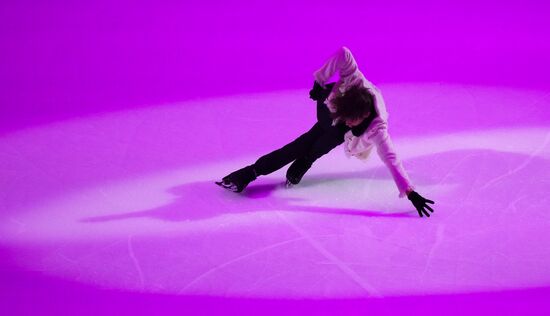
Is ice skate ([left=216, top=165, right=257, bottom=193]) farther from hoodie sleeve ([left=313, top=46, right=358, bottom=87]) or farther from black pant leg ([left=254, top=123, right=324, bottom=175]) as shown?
hoodie sleeve ([left=313, top=46, right=358, bottom=87])

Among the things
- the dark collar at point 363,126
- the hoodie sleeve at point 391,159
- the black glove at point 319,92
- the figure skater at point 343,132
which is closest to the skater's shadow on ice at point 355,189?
the figure skater at point 343,132

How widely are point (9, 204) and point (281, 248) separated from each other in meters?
1.59

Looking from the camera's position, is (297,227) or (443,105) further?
(443,105)

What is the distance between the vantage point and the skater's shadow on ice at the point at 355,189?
3.63 m

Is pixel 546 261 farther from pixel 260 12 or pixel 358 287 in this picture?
pixel 260 12

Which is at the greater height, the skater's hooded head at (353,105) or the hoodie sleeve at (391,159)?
the skater's hooded head at (353,105)

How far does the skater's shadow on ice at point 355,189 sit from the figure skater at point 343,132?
0.10 metres

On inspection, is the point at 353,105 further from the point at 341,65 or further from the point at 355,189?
the point at 355,189

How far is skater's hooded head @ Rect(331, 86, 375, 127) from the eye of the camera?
3262 millimetres

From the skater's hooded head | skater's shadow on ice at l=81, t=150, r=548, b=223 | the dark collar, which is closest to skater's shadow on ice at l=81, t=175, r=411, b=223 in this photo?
skater's shadow on ice at l=81, t=150, r=548, b=223

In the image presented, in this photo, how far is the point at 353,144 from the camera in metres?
3.58

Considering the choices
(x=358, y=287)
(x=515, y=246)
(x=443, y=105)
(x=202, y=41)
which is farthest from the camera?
(x=202, y=41)

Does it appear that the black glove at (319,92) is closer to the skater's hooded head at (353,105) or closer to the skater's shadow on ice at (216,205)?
the skater's hooded head at (353,105)

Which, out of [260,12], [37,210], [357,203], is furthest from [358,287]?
[260,12]
